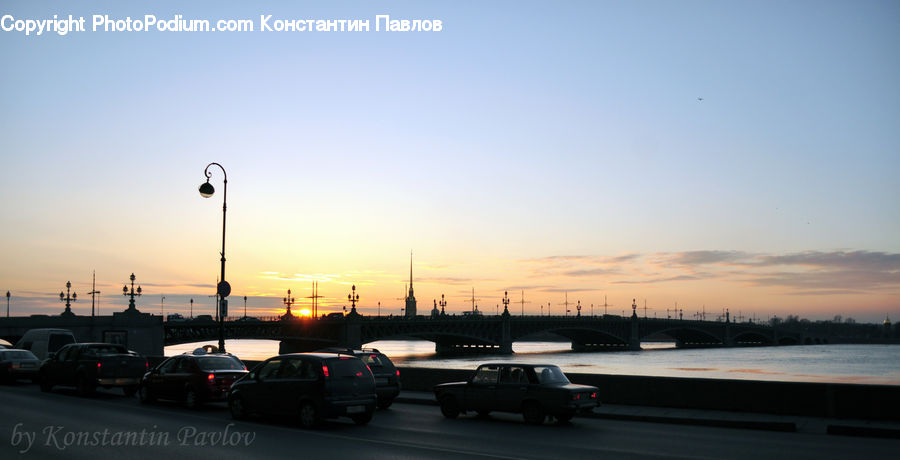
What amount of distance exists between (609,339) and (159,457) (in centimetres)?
19135

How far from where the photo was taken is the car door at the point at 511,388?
20344 mm

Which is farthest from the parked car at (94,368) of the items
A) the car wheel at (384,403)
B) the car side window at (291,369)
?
the car side window at (291,369)

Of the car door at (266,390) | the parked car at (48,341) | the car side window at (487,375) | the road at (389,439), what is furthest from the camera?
the parked car at (48,341)

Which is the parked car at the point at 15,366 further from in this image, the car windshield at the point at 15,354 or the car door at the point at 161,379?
the car door at the point at 161,379

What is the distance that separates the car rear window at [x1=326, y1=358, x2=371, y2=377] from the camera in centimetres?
1873

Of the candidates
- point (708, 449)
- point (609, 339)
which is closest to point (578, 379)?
point (708, 449)

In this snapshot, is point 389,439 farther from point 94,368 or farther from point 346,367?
point 94,368

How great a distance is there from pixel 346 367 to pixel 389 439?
9.82 feet

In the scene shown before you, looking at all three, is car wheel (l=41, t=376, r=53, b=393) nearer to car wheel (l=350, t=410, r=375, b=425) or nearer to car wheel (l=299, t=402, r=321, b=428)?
car wheel (l=299, t=402, r=321, b=428)

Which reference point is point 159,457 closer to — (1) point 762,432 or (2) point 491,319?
(1) point 762,432

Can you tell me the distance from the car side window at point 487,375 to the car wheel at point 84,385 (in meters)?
15.3

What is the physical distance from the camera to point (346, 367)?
19031 mm

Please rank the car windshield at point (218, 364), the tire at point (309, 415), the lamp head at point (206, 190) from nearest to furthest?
the tire at point (309, 415) < the car windshield at point (218, 364) < the lamp head at point (206, 190)

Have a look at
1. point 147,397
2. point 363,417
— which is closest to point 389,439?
point 363,417
